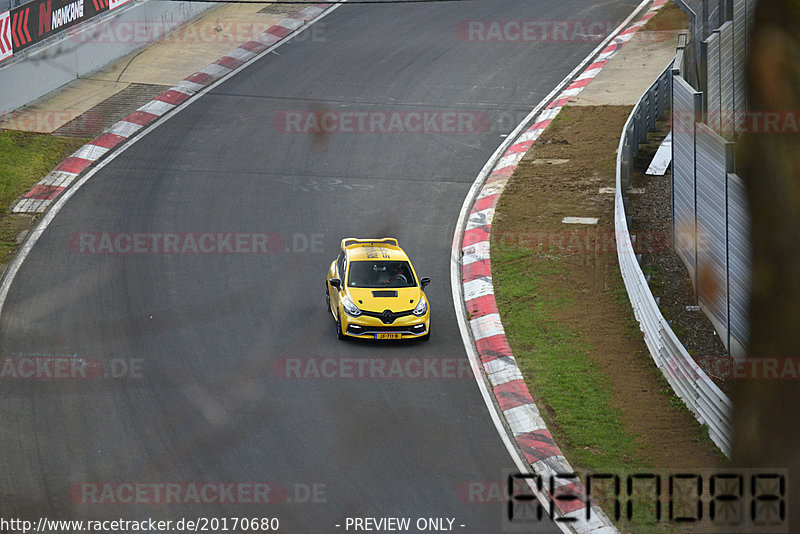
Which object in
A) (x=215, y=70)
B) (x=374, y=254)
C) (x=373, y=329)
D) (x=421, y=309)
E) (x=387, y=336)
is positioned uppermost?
(x=215, y=70)

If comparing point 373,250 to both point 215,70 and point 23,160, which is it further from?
point 215,70

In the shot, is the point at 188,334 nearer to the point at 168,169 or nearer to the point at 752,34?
the point at 168,169

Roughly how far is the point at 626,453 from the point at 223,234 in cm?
1066

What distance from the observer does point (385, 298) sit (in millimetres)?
15516

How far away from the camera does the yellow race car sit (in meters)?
15.2

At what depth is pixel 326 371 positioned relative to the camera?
14547 mm

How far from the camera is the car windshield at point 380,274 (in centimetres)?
1591

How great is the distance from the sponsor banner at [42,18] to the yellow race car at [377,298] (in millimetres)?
13555

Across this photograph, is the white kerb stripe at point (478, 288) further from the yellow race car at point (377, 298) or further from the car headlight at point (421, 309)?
the car headlight at point (421, 309)

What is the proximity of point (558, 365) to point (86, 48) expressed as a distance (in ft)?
63.8

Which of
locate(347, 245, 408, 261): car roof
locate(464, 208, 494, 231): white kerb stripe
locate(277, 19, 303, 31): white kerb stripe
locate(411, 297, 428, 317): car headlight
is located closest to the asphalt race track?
locate(464, 208, 494, 231): white kerb stripe

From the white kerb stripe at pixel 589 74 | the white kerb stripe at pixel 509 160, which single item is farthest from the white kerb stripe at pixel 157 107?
the white kerb stripe at pixel 589 74

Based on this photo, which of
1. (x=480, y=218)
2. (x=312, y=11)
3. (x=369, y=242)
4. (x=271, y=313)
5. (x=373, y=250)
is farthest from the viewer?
(x=312, y=11)

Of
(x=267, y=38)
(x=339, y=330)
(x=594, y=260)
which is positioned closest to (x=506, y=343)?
(x=339, y=330)
